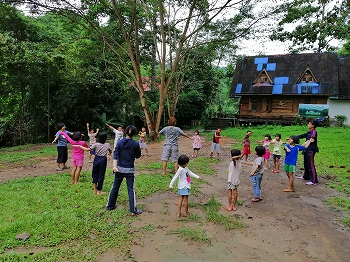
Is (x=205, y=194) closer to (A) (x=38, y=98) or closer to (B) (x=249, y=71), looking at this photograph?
(A) (x=38, y=98)

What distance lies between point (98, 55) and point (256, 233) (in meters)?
17.9

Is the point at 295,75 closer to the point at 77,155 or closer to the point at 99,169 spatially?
the point at 77,155

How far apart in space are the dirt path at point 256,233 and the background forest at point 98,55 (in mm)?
10541

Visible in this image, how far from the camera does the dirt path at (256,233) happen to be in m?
4.18

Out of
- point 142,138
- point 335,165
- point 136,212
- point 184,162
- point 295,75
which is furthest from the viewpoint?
point 295,75

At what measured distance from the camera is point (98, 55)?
64.7 feet

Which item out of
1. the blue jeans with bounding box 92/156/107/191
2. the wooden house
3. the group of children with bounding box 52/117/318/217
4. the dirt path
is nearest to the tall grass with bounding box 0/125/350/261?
the dirt path

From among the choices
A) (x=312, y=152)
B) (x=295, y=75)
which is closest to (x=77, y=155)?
(x=312, y=152)

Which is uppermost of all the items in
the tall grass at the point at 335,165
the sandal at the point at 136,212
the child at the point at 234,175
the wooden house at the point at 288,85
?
the wooden house at the point at 288,85

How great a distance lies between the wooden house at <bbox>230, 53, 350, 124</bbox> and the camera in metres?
25.7

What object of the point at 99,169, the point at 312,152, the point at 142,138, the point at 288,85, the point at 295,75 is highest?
the point at 295,75

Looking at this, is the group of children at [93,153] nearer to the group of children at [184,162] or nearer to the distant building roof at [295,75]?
the group of children at [184,162]

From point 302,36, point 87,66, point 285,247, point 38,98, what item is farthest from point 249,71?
point 285,247

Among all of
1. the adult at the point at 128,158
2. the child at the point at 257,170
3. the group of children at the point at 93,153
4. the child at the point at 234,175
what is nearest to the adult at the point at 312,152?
the child at the point at 257,170
